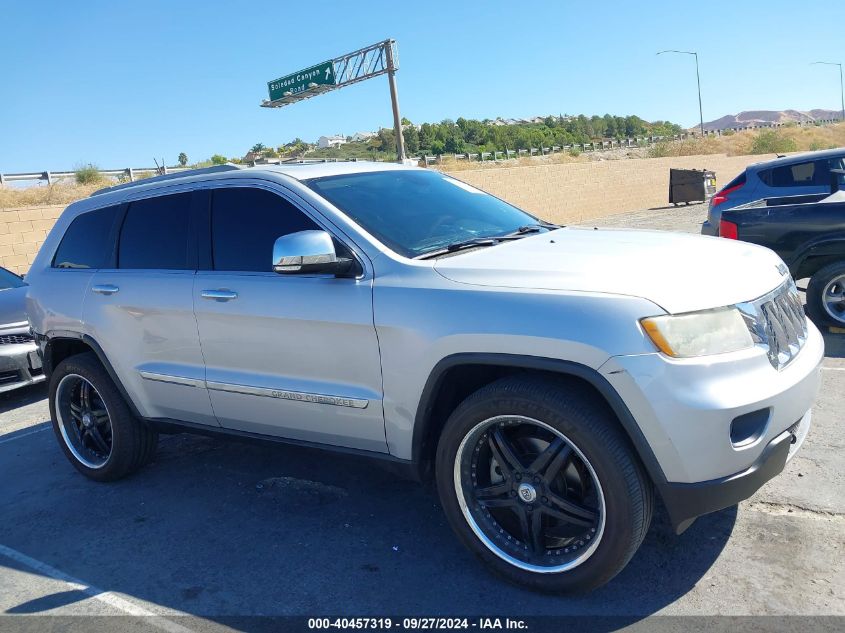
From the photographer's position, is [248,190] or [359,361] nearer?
[359,361]

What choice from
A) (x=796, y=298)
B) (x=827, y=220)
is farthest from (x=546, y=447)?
(x=827, y=220)

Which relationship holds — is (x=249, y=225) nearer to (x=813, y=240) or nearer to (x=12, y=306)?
(x=12, y=306)

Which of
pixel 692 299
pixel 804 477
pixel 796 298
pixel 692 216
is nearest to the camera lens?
pixel 692 299

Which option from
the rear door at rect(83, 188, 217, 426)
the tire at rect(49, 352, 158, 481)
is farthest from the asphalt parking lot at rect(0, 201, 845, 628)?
the rear door at rect(83, 188, 217, 426)

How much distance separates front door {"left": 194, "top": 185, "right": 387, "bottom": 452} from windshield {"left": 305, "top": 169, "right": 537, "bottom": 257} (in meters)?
0.27

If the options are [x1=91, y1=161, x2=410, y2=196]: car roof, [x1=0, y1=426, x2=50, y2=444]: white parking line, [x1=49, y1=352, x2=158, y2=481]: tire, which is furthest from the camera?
[x1=0, y1=426, x2=50, y2=444]: white parking line

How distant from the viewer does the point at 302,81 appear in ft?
112

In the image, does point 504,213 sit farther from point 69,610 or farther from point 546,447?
point 69,610

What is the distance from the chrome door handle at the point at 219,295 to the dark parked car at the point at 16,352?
3.99 m

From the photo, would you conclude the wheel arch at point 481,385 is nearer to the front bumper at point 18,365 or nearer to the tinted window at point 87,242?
the tinted window at point 87,242

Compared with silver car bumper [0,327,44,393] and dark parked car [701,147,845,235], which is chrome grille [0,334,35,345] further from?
dark parked car [701,147,845,235]

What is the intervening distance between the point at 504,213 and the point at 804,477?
220 centimetres

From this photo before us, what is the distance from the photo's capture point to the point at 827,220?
6664 mm

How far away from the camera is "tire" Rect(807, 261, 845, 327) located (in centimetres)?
675
